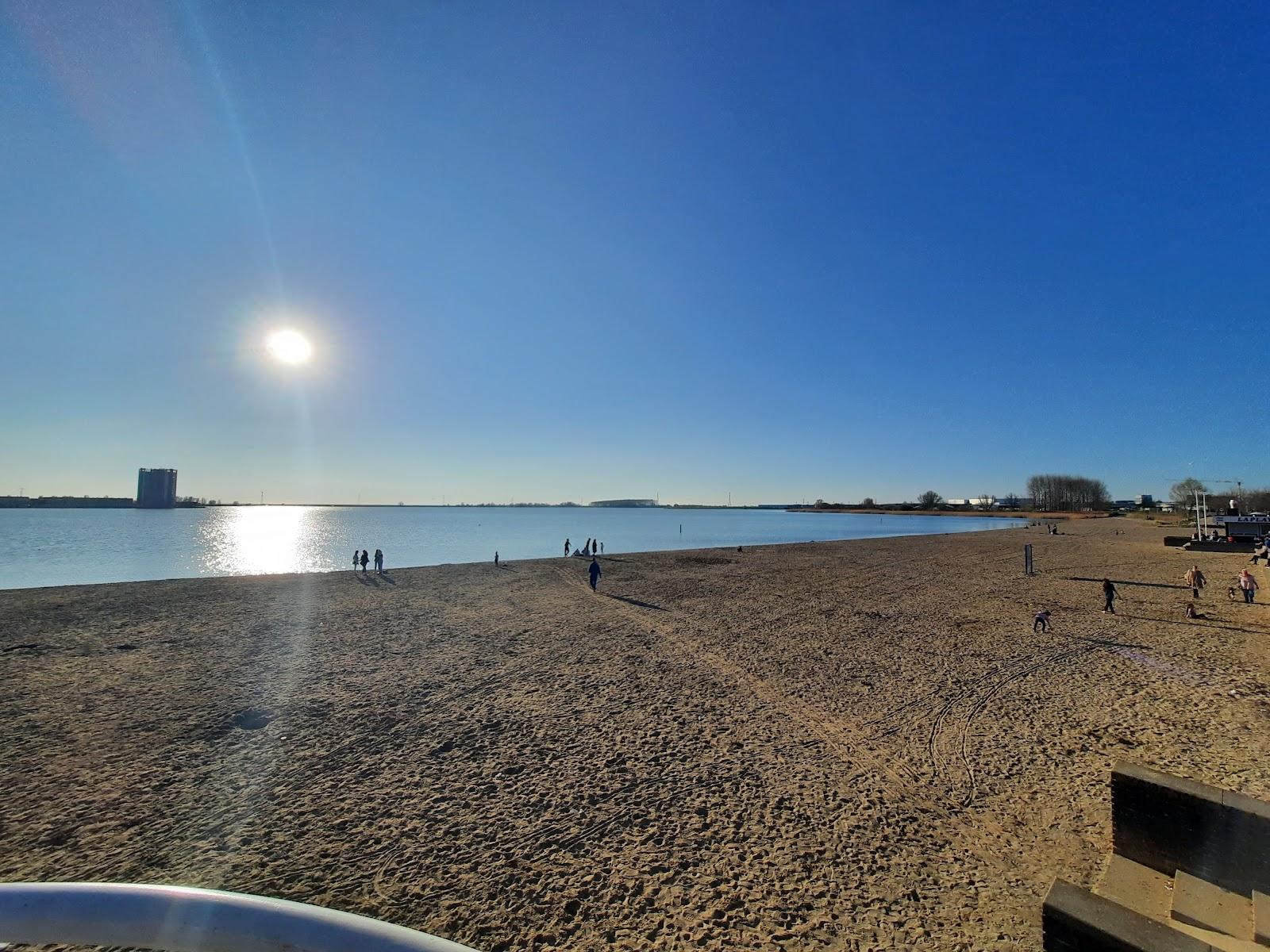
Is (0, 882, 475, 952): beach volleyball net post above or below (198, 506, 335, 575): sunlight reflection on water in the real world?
above

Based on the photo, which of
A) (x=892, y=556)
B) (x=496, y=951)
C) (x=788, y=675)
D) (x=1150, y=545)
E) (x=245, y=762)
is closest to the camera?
(x=496, y=951)

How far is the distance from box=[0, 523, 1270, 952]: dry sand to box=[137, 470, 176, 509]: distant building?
20418 cm

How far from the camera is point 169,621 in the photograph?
16484mm

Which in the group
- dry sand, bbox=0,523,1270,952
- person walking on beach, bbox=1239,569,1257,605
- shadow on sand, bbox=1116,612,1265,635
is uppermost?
person walking on beach, bbox=1239,569,1257,605

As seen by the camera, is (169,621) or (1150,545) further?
(1150,545)

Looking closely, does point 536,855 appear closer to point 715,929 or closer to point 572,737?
point 715,929

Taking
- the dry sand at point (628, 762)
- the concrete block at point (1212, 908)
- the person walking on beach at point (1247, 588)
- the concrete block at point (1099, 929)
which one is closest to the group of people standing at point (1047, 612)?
the dry sand at point (628, 762)

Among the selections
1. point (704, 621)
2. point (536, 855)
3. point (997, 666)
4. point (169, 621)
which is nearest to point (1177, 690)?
point (997, 666)

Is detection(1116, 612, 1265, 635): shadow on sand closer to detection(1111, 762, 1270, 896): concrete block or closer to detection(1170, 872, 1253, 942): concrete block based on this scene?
detection(1111, 762, 1270, 896): concrete block

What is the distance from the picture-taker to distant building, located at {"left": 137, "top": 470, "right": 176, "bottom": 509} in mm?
173125

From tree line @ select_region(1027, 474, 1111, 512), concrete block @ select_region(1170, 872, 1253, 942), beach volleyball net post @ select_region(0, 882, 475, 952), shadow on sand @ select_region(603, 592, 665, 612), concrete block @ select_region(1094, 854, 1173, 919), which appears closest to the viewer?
beach volleyball net post @ select_region(0, 882, 475, 952)

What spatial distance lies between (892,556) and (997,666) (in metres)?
26.1

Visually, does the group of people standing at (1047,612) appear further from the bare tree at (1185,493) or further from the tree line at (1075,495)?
the tree line at (1075,495)

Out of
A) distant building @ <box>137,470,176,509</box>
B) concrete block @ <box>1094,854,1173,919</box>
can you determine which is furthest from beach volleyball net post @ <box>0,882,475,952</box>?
distant building @ <box>137,470,176,509</box>
